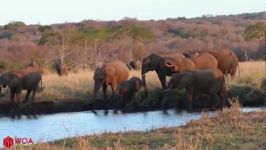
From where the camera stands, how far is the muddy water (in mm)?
16141

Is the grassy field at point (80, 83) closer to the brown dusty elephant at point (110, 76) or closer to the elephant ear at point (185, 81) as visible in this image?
the brown dusty elephant at point (110, 76)

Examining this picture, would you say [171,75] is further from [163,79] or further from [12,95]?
[12,95]

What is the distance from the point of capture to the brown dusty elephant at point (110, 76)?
23.8m

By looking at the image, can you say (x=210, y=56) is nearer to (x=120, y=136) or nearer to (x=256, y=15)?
(x=120, y=136)

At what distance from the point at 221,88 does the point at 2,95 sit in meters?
7.84

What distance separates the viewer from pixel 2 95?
2445 cm

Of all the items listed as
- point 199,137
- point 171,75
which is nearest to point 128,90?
point 171,75

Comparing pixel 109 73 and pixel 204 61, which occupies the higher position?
pixel 204 61

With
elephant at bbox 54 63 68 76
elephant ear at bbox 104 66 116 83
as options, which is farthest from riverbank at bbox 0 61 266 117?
elephant at bbox 54 63 68 76

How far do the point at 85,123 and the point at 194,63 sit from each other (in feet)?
22.0

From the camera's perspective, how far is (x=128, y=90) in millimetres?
22766

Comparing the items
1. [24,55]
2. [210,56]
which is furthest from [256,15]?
[210,56]

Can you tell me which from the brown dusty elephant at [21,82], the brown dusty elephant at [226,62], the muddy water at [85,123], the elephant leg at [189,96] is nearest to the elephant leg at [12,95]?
the brown dusty elephant at [21,82]

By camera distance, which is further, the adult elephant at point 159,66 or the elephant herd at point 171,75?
the adult elephant at point 159,66
